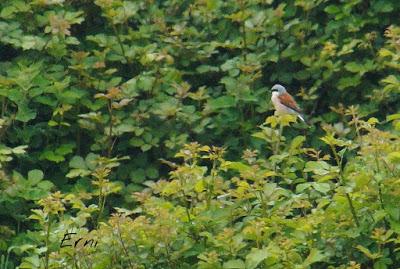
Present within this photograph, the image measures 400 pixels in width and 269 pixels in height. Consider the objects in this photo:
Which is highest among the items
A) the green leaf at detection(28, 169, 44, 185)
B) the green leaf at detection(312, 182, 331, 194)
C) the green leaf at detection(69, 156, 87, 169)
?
the green leaf at detection(312, 182, 331, 194)

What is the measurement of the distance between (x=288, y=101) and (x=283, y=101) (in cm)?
3

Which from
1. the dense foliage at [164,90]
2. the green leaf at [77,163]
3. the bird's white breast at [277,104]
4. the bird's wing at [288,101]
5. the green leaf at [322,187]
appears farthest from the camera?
the bird's wing at [288,101]

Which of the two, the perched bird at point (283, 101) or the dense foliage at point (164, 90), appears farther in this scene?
the perched bird at point (283, 101)

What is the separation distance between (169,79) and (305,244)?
2.98 metres

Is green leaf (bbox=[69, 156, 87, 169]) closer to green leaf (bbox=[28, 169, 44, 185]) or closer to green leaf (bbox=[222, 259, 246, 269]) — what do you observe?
green leaf (bbox=[28, 169, 44, 185])

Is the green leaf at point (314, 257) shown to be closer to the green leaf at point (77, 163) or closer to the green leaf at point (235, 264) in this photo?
the green leaf at point (235, 264)

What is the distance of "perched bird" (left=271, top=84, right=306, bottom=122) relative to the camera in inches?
306

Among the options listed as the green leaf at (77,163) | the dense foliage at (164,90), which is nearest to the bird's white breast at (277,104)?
the dense foliage at (164,90)

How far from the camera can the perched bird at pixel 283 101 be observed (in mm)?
7771

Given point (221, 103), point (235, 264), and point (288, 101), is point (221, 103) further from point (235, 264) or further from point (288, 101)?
point (235, 264)

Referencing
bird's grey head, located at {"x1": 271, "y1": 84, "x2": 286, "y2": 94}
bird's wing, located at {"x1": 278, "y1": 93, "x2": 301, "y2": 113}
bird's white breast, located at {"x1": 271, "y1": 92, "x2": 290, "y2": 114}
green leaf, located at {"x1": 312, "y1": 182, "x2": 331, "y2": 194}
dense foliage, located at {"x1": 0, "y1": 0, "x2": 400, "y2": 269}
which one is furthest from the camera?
bird's grey head, located at {"x1": 271, "y1": 84, "x2": 286, "y2": 94}

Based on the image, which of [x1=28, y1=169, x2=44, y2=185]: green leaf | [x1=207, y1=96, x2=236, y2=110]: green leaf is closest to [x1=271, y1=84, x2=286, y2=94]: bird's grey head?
[x1=207, y1=96, x2=236, y2=110]: green leaf

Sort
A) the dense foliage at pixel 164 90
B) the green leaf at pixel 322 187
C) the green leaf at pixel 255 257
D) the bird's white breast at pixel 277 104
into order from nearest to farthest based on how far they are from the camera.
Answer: the green leaf at pixel 255 257
the green leaf at pixel 322 187
the dense foliage at pixel 164 90
the bird's white breast at pixel 277 104

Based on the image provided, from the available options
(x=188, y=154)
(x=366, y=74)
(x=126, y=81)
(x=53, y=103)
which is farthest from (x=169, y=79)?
(x=188, y=154)
